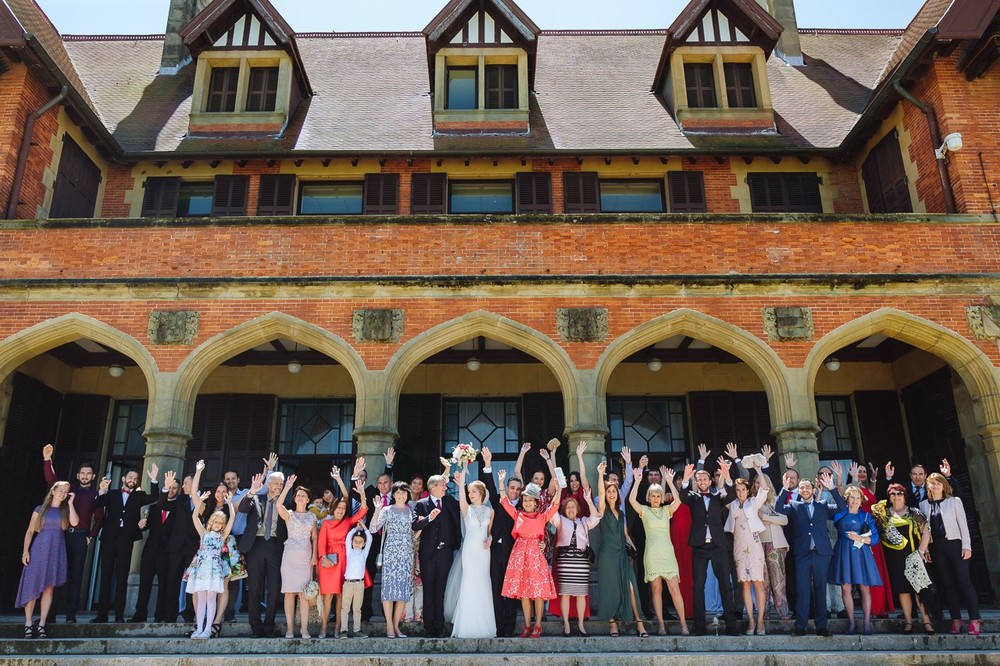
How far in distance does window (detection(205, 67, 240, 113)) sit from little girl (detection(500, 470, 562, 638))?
1048cm

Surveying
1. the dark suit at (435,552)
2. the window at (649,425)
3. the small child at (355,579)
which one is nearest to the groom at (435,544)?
the dark suit at (435,552)

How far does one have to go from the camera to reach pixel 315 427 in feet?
44.1

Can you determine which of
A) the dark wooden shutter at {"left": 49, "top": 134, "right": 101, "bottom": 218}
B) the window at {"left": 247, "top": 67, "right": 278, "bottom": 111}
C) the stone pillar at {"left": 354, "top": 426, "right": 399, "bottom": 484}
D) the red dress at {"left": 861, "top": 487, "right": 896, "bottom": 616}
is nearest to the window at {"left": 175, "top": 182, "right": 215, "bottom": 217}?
the dark wooden shutter at {"left": 49, "top": 134, "right": 101, "bottom": 218}

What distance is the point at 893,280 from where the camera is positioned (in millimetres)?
10773

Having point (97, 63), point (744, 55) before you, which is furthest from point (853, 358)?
point (97, 63)

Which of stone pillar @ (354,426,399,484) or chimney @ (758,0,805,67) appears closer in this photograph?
stone pillar @ (354,426,399,484)

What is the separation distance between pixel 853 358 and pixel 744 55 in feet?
20.1

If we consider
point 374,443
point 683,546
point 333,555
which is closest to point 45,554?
point 333,555

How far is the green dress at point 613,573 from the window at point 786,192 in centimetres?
799

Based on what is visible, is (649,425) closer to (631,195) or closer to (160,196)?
(631,195)

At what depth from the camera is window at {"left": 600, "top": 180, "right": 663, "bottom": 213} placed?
13.8 meters

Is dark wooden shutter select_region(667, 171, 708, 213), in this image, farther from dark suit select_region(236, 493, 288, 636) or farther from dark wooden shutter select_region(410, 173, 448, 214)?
dark suit select_region(236, 493, 288, 636)

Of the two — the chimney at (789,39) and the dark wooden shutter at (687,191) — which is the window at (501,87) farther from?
the chimney at (789,39)

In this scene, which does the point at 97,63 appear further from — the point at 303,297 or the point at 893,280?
the point at 893,280
